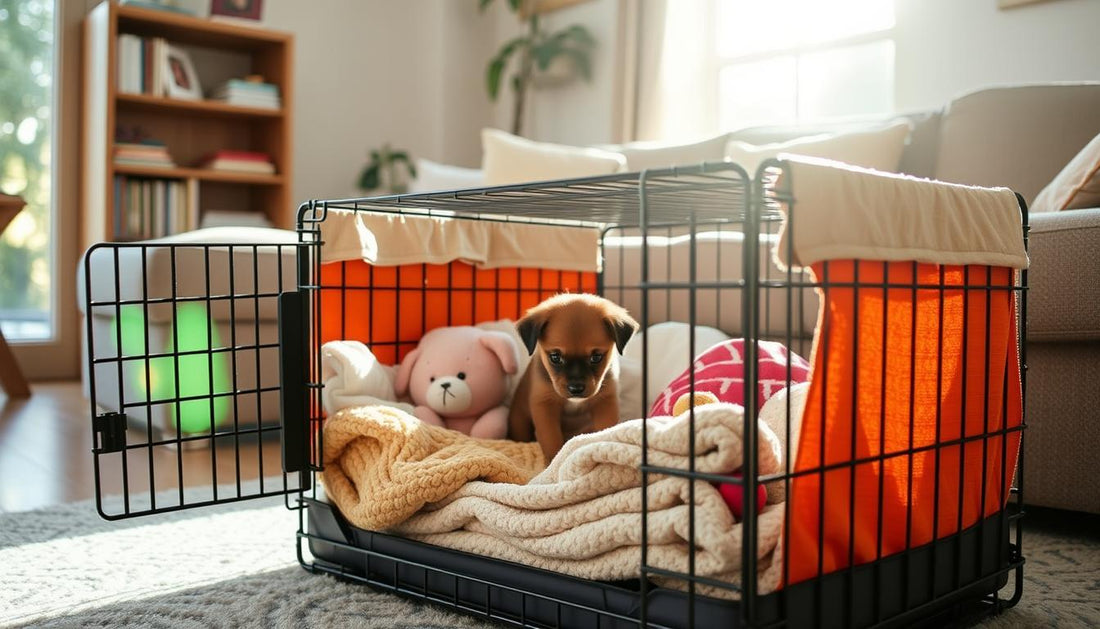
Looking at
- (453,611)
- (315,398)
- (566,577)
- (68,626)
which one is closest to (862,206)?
(566,577)

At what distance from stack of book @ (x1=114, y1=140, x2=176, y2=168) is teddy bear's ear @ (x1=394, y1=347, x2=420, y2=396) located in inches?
115

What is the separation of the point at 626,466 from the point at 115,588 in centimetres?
84

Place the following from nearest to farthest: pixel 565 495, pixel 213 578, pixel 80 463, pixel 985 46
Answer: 1. pixel 565 495
2. pixel 213 578
3. pixel 80 463
4. pixel 985 46

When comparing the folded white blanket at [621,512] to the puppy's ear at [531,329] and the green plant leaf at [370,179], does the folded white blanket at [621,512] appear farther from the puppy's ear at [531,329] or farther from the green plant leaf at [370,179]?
the green plant leaf at [370,179]

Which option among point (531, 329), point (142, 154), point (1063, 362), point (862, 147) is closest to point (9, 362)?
point (142, 154)

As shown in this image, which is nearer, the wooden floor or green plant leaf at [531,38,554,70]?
the wooden floor

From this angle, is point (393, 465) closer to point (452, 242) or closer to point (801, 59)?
point (452, 242)

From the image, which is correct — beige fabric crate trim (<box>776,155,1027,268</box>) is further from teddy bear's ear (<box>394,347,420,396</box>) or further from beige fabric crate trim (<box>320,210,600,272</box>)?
teddy bear's ear (<box>394,347,420,396</box>)

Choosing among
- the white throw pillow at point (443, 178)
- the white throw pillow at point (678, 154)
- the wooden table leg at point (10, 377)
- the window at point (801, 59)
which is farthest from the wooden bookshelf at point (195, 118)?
the window at point (801, 59)

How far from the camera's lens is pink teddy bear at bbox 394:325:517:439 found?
185 cm

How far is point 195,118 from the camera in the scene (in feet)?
15.7

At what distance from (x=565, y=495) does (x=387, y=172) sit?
14.1 ft

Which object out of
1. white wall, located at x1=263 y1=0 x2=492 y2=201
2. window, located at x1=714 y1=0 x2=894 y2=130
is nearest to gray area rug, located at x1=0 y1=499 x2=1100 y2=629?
window, located at x1=714 y1=0 x2=894 y2=130

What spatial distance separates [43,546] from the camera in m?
1.68
